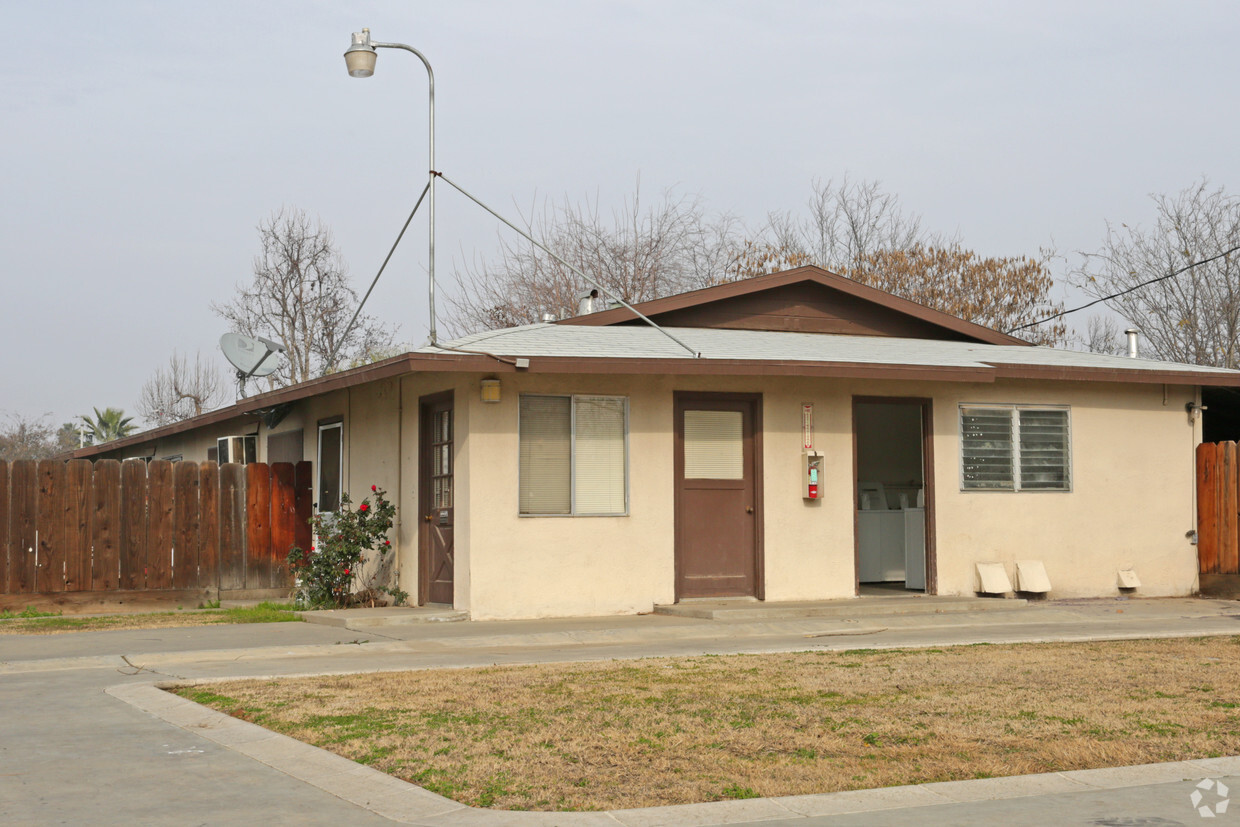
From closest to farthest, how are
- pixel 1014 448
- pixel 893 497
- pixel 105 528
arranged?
pixel 105 528, pixel 1014 448, pixel 893 497

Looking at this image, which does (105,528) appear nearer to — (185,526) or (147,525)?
(147,525)

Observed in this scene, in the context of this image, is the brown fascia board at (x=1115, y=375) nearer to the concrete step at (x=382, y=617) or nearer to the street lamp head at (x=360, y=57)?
the concrete step at (x=382, y=617)

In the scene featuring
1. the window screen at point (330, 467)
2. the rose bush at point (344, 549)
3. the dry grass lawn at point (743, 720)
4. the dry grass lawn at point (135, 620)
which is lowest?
the dry grass lawn at point (135, 620)

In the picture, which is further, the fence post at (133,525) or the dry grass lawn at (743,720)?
the fence post at (133,525)

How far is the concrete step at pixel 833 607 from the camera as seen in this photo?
13.2m

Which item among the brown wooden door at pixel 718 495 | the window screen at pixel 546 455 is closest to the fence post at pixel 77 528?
the window screen at pixel 546 455

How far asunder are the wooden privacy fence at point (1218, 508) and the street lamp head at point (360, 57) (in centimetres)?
1148

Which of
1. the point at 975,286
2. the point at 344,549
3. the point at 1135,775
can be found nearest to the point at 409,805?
the point at 1135,775

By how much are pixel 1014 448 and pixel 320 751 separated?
1130 cm

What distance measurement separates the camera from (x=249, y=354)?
19812mm

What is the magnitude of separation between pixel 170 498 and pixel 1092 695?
11819 millimetres

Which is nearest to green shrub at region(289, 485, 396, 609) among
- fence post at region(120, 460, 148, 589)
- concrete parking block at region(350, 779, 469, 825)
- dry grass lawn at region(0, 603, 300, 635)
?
dry grass lawn at region(0, 603, 300, 635)

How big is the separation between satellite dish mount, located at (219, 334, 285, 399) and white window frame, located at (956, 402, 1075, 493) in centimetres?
1051

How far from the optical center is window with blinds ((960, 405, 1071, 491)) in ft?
50.4
